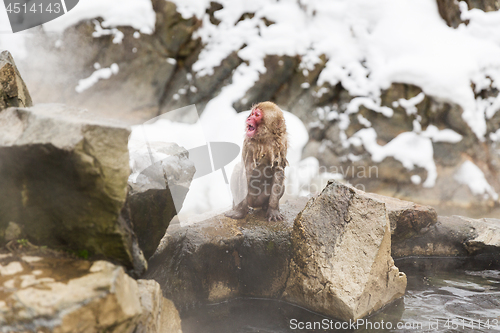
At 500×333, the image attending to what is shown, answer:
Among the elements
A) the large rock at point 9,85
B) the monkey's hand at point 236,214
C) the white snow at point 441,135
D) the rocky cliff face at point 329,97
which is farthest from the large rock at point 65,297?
the white snow at point 441,135

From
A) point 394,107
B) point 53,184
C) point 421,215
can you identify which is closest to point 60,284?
point 53,184

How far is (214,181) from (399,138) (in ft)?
13.1

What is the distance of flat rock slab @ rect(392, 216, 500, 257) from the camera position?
369 cm

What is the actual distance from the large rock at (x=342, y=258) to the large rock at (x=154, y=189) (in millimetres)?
1042

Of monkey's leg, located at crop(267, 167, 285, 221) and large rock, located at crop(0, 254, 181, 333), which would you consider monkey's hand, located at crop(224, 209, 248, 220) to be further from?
large rock, located at crop(0, 254, 181, 333)

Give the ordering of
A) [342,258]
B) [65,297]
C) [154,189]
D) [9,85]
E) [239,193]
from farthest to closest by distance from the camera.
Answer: [239,193]
[342,258]
[9,85]
[154,189]
[65,297]

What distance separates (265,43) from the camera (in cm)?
610

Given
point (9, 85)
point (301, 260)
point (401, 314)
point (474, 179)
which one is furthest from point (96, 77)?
point (474, 179)

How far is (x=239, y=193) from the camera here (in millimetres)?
3154

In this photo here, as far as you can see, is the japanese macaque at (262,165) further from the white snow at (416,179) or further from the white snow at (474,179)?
the white snow at (474,179)

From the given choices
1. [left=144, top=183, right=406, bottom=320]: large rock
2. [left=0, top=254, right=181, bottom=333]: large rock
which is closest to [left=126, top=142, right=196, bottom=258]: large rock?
[left=144, top=183, right=406, bottom=320]: large rock

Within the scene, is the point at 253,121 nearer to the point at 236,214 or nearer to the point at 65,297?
the point at 236,214

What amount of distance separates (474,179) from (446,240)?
2695 millimetres

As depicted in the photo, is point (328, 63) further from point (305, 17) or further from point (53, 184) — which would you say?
point (53, 184)
